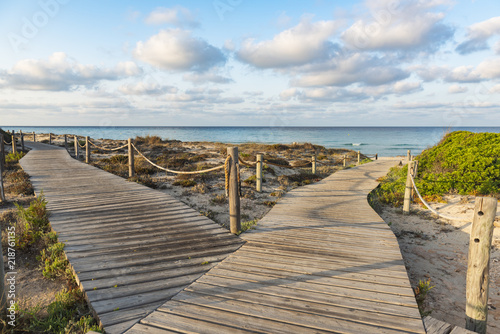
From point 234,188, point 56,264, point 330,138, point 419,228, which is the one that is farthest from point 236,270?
point 330,138

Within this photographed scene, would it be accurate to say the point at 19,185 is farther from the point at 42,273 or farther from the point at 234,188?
the point at 234,188

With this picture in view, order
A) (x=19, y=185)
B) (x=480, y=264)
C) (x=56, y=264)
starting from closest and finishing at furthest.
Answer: (x=480, y=264)
(x=56, y=264)
(x=19, y=185)

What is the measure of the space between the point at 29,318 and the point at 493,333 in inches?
243

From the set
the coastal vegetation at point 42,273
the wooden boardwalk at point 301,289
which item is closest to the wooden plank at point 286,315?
the wooden boardwalk at point 301,289

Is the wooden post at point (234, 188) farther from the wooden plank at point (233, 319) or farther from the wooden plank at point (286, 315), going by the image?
the wooden plank at point (233, 319)

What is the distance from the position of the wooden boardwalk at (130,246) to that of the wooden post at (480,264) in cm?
329

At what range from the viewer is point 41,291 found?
13.3 ft

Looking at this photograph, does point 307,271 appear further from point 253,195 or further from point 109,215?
point 253,195

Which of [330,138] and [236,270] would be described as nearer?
[236,270]

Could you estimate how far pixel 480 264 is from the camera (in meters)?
3.17

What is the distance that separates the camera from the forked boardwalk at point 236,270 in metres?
2.96

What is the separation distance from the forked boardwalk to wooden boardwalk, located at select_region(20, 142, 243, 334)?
2 centimetres

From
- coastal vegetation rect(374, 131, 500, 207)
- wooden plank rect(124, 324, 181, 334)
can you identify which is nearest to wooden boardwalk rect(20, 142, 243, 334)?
wooden plank rect(124, 324, 181, 334)

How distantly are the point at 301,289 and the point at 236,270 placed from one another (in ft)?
3.22
